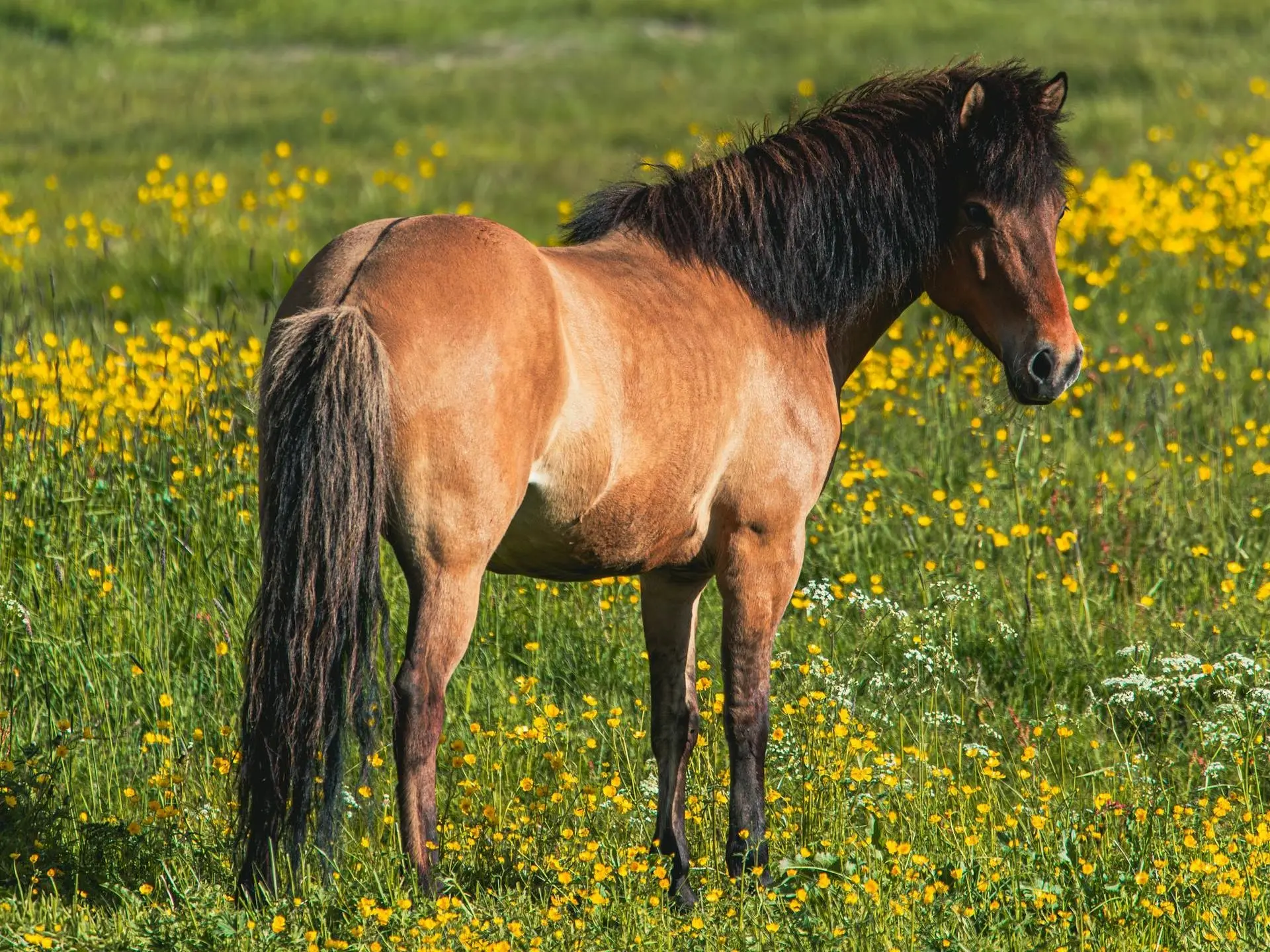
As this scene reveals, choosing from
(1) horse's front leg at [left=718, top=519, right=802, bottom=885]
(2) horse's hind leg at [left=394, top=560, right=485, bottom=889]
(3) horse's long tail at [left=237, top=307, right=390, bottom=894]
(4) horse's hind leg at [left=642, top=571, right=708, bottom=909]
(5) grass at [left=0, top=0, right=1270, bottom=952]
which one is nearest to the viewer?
(3) horse's long tail at [left=237, top=307, right=390, bottom=894]

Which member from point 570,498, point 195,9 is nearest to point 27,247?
point 570,498

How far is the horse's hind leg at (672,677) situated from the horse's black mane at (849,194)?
851 millimetres

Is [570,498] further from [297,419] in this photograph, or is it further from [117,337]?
[117,337]

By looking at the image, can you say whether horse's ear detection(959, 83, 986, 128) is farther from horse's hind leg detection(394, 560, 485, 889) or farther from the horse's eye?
horse's hind leg detection(394, 560, 485, 889)

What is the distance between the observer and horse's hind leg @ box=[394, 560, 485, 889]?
3248 mm

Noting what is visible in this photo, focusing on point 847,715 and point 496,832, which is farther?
point 847,715

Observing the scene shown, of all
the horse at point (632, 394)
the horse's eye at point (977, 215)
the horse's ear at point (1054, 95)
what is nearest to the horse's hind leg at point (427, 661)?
the horse at point (632, 394)

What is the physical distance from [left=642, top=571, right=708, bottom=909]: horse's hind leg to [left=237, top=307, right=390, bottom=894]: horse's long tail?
1.18m

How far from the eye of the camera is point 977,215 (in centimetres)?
426

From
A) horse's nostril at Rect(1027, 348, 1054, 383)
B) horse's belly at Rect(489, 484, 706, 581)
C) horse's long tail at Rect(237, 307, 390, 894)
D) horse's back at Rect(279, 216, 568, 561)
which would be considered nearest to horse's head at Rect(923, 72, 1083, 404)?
horse's nostril at Rect(1027, 348, 1054, 383)

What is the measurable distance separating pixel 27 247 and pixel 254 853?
27.6ft

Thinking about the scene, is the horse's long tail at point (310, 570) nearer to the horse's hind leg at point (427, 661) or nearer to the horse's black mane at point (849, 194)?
the horse's hind leg at point (427, 661)

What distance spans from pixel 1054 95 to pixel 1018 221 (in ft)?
1.30

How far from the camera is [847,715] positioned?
169 inches
